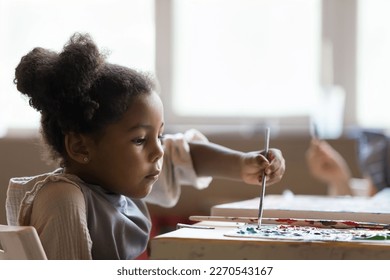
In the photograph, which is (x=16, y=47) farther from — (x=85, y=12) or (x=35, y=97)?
(x=35, y=97)

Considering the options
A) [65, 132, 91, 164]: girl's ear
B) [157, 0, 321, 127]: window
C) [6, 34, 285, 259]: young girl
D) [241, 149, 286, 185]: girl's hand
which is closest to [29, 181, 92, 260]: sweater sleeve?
[6, 34, 285, 259]: young girl

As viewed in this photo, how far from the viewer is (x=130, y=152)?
1.01 meters


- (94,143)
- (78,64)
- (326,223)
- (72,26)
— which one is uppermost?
(72,26)

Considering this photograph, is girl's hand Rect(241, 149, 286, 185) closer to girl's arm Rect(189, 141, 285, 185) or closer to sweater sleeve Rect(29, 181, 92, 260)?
girl's arm Rect(189, 141, 285, 185)

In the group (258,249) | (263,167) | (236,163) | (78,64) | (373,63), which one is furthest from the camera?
(373,63)

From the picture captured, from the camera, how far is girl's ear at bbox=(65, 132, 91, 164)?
1.02 meters

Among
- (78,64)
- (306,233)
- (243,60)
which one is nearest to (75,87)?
(78,64)

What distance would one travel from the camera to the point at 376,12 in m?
3.32

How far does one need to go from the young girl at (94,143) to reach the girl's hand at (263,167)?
0.01m

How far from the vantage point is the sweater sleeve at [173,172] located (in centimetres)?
130

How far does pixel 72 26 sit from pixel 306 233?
2.81m

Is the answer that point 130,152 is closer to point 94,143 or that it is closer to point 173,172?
point 94,143

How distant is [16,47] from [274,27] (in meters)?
1.25

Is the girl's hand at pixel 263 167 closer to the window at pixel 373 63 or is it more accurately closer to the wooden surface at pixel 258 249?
the wooden surface at pixel 258 249
